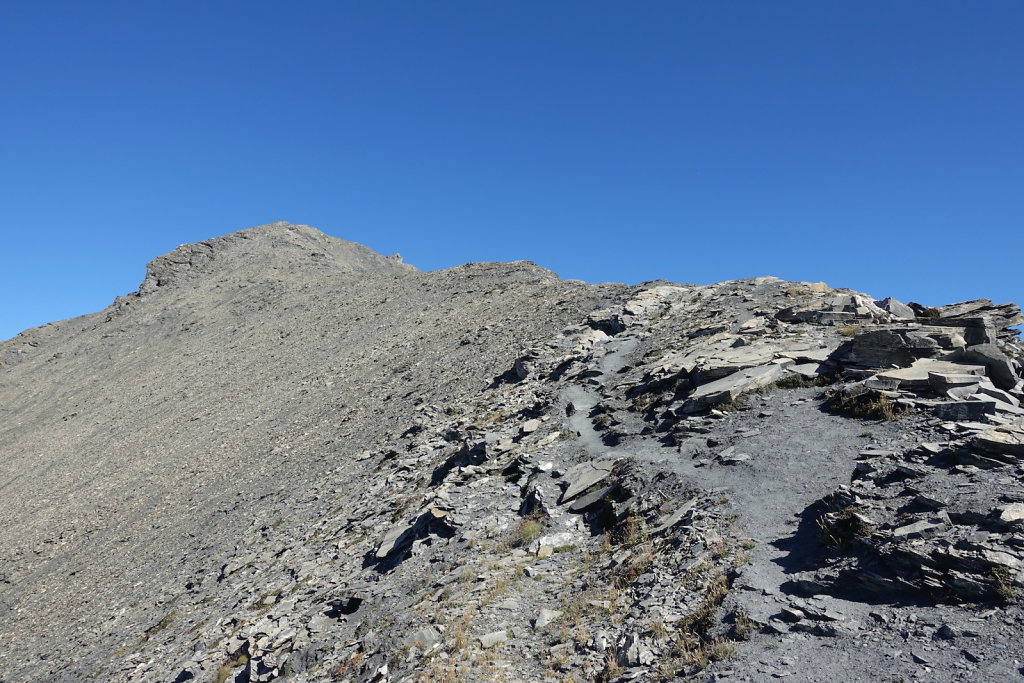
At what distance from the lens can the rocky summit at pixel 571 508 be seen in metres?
9.39

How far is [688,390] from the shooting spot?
63.1 ft

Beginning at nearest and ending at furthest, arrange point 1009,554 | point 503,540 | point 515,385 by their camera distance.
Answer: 1. point 1009,554
2. point 503,540
3. point 515,385

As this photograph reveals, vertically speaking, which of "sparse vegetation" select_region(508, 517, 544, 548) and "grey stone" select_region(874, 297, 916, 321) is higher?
"grey stone" select_region(874, 297, 916, 321)

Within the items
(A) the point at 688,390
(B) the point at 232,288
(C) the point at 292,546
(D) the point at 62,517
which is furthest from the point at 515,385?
(B) the point at 232,288

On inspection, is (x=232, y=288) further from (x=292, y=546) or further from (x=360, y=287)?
(x=292, y=546)

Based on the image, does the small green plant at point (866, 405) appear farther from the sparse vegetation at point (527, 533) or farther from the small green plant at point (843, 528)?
the sparse vegetation at point (527, 533)

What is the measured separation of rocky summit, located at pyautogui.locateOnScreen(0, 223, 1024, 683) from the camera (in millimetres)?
9391

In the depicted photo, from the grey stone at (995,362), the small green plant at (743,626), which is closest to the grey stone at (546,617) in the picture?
the small green plant at (743,626)

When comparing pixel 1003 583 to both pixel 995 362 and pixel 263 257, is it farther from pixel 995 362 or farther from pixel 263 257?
pixel 263 257

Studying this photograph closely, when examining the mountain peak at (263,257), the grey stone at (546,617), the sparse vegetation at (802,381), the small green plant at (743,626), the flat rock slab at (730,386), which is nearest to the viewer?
the small green plant at (743,626)

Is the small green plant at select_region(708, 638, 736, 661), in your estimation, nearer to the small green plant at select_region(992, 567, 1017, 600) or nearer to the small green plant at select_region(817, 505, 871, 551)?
the small green plant at select_region(817, 505, 871, 551)

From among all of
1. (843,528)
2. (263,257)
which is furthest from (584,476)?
(263,257)

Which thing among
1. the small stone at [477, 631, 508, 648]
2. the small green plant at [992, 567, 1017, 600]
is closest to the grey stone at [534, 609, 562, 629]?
the small stone at [477, 631, 508, 648]

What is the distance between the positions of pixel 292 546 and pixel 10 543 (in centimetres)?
1837
